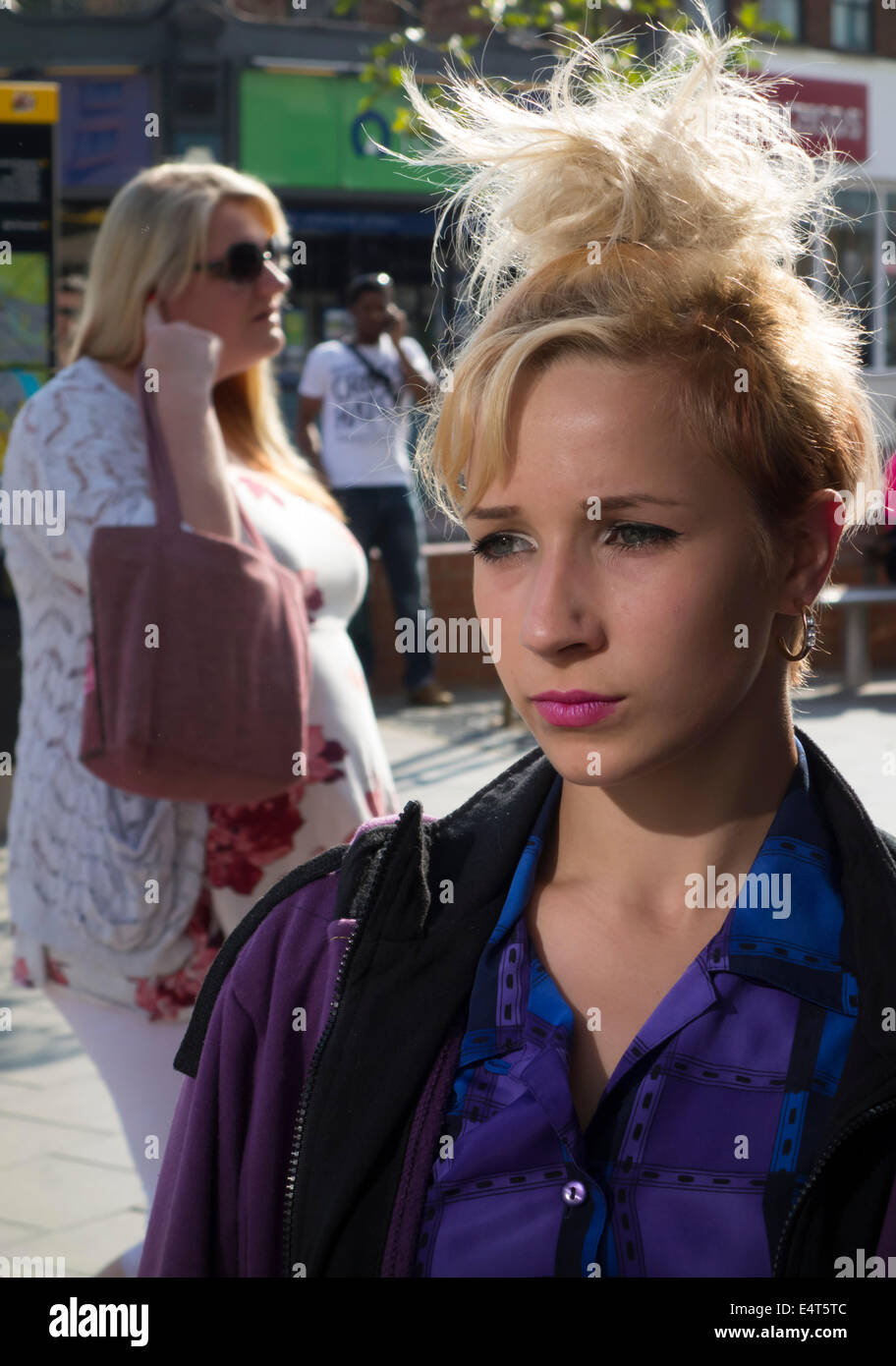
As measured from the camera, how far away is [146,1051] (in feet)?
9.43

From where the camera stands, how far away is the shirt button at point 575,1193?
1375mm

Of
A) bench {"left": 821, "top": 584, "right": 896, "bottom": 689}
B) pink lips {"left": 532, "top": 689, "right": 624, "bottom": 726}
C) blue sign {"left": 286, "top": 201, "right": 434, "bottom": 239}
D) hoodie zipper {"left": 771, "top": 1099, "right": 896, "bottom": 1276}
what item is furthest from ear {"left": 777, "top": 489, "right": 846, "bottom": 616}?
blue sign {"left": 286, "top": 201, "right": 434, "bottom": 239}

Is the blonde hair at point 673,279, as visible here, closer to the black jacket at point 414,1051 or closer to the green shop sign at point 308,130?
the black jacket at point 414,1051

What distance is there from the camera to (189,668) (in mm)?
2643

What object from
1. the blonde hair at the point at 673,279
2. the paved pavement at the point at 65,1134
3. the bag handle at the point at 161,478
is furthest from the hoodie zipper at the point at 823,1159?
the bag handle at the point at 161,478

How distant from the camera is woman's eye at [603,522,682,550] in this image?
1444 mm

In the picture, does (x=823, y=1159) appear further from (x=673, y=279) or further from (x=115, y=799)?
(x=115, y=799)

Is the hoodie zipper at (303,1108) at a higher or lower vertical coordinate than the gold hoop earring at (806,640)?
lower

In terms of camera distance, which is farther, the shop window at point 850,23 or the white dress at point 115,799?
the shop window at point 850,23

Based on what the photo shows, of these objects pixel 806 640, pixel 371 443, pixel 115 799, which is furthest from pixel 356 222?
pixel 806 640

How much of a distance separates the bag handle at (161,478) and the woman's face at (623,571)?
134 cm

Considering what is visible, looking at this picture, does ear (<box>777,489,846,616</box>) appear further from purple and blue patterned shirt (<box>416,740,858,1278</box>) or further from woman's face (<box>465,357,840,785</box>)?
purple and blue patterned shirt (<box>416,740,858,1278</box>)

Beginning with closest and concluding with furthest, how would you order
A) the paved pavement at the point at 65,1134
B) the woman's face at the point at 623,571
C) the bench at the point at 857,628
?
the woman's face at the point at 623,571 < the paved pavement at the point at 65,1134 < the bench at the point at 857,628
